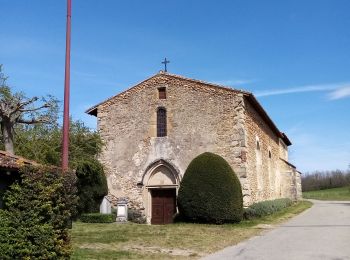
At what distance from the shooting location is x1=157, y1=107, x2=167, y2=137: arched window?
74.3 ft

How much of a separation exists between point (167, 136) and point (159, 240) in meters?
9.09

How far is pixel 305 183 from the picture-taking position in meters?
89.8

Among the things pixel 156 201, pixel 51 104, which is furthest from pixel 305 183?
pixel 51 104

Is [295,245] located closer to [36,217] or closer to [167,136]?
[36,217]

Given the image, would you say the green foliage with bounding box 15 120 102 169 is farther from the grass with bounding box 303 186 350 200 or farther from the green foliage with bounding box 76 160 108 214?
the grass with bounding box 303 186 350 200

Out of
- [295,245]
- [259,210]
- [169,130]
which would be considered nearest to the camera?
[295,245]

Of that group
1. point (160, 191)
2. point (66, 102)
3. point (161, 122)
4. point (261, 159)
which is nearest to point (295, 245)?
point (66, 102)

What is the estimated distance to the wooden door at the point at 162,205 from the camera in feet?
73.8

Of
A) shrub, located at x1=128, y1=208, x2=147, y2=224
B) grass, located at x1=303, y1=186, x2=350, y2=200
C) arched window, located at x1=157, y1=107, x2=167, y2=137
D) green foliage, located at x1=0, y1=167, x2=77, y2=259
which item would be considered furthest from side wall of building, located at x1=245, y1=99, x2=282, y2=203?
grass, located at x1=303, y1=186, x2=350, y2=200

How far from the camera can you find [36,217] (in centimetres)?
874

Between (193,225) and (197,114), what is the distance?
628 cm

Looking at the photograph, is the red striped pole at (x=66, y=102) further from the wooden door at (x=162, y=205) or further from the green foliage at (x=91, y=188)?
the wooden door at (x=162, y=205)

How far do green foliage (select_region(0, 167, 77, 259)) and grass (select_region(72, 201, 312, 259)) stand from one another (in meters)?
1.74

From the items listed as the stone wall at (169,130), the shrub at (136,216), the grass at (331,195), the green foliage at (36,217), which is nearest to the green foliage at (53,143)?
the stone wall at (169,130)
